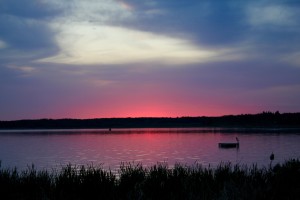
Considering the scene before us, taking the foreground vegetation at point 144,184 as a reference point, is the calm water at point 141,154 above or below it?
below

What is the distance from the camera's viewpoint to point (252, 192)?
12266 millimetres

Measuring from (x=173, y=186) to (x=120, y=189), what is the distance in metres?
2.02

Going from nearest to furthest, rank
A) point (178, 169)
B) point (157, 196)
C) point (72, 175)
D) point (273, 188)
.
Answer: point (273, 188) → point (157, 196) → point (72, 175) → point (178, 169)

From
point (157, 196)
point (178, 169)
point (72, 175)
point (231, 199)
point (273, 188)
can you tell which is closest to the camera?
point (231, 199)

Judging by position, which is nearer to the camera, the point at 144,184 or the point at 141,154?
the point at 144,184

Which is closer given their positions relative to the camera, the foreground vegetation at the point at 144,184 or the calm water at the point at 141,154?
the foreground vegetation at the point at 144,184

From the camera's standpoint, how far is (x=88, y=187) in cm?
1534

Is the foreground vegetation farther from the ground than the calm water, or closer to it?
farther from the ground

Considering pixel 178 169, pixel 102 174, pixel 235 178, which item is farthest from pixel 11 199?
pixel 235 178

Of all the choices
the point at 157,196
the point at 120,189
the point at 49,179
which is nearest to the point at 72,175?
the point at 49,179

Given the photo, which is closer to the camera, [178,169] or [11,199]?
[11,199]

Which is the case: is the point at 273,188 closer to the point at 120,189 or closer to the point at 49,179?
the point at 120,189

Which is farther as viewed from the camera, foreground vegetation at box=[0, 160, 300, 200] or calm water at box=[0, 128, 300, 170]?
calm water at box=[0, 128, 300, 170]

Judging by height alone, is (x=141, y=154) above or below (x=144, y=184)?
below
